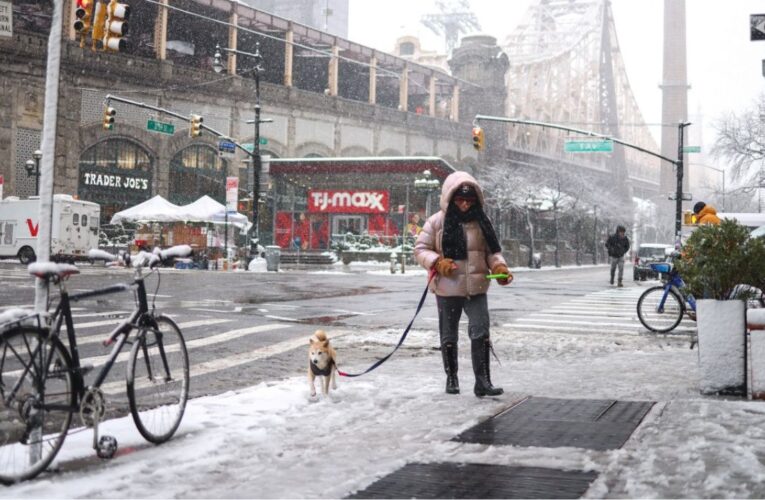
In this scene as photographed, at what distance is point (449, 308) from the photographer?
6734mm

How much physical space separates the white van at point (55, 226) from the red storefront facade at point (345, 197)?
1505cm

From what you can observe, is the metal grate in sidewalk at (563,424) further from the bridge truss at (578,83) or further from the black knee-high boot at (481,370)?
the bridge truss at (578,83)

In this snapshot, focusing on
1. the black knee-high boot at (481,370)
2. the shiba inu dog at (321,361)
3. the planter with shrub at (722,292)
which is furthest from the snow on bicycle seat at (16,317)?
the planter with shrub at (722,292)

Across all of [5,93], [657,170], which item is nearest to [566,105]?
[657,170]

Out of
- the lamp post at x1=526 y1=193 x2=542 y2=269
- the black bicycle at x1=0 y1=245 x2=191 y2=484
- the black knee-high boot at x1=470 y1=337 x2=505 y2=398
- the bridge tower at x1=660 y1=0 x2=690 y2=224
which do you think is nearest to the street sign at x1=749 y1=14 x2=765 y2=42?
the black knee-high boot at x1=470 y1=337 x2=505 y2=398

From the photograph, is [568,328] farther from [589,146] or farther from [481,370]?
[589,146]

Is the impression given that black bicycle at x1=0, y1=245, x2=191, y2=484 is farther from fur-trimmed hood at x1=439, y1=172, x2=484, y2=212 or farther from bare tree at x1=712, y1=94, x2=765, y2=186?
bare tree at x1=712, y1=94, x2=765, y2=186

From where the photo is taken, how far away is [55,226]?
1283 inches

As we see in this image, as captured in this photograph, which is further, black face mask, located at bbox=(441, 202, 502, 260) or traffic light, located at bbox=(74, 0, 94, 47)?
traffic light, located at bbox=(74, 0, 94, 47)

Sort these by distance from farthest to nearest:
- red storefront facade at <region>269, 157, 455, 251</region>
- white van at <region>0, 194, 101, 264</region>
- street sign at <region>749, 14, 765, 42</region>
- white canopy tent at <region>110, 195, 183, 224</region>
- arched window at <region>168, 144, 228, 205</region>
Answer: arched window at <region>168, 144, 228, 205</region> < red storefront facade at <region>269, 157, 455, 251</region> < white canopy tent at <region>110, 195, 183, 224</region> < white van at <region>0, 194, 101, 264</region> < street sign at <region>749, 14, 765, 42</region>

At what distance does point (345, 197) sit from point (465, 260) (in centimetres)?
4430

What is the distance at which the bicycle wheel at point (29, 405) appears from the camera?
4.02m

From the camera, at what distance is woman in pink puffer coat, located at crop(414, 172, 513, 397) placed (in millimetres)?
6598

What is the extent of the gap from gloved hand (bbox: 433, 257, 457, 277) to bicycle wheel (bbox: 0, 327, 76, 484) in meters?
3.15
